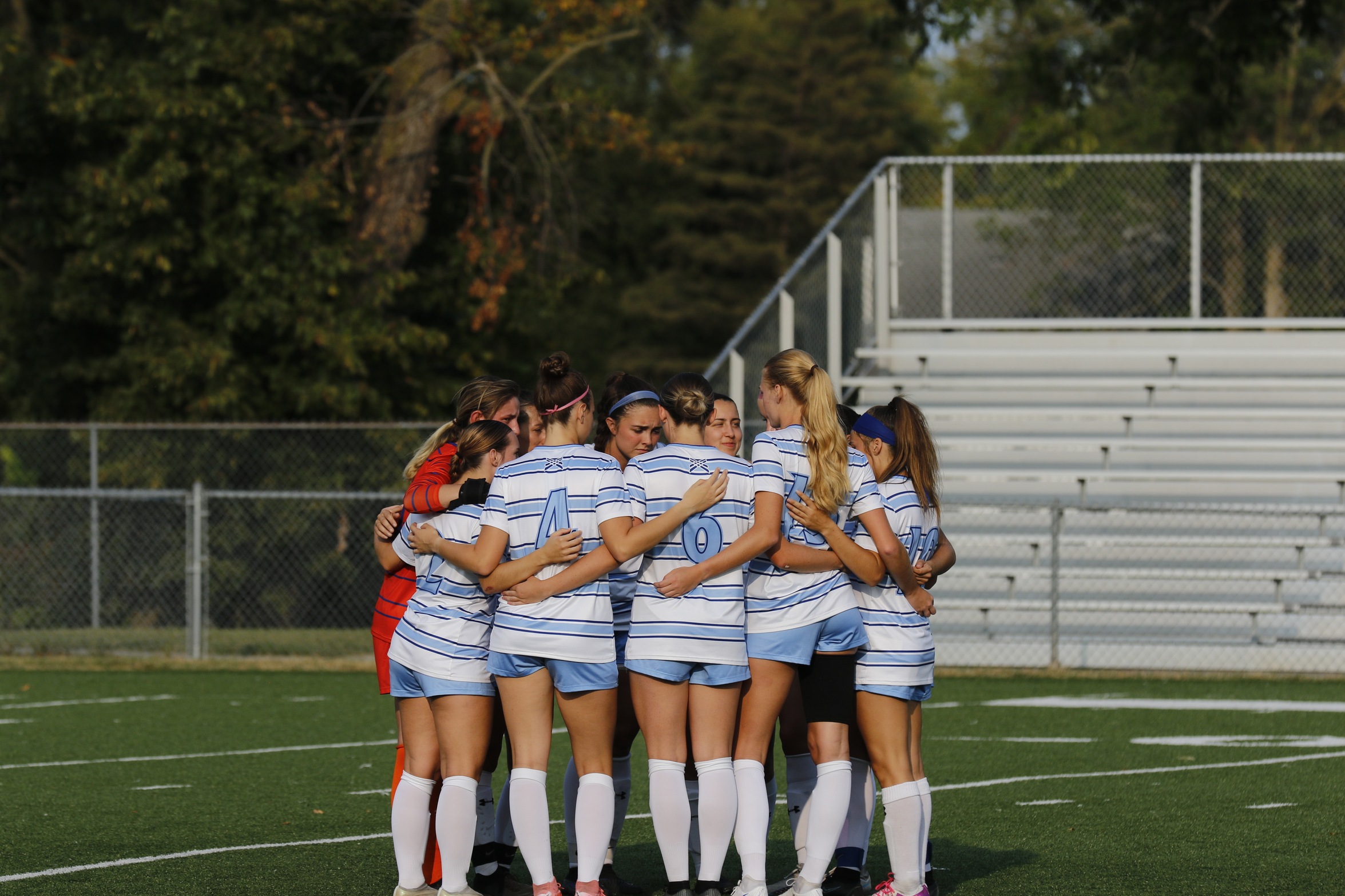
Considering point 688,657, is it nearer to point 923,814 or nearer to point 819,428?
point 819,428

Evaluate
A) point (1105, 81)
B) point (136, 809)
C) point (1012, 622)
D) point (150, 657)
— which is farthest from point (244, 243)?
point (1105, 81)

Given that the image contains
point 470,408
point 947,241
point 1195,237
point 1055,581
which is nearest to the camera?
point 470,408

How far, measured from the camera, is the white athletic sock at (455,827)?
5.02 metres

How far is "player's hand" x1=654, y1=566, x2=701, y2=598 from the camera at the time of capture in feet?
16.2

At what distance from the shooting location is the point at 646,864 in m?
6.14

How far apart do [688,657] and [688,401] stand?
2.69 ft

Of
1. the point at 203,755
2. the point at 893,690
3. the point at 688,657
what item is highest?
the point at 688,657

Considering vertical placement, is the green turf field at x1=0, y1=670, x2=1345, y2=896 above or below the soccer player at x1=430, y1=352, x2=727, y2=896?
below

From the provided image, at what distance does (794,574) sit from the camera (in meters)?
5.12

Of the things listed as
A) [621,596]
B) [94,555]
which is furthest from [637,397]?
[94,555]

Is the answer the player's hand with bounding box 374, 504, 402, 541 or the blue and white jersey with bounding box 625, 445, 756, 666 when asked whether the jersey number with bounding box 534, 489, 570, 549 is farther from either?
the player's hand with bounding box 374, 504, 402, 541

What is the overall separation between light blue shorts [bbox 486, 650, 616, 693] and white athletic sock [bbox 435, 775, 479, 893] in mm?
386

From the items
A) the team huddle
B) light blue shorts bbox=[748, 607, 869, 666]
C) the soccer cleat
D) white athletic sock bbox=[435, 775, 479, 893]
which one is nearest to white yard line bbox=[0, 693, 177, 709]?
the team huddle

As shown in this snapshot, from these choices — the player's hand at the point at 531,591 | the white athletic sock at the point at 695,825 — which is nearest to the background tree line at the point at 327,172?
the white athletic sock at the point at 695,825
